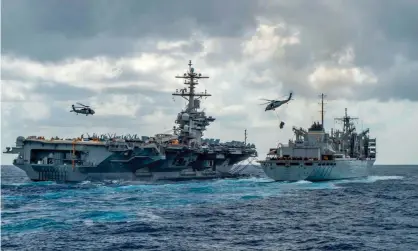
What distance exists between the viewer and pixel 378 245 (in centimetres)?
2222

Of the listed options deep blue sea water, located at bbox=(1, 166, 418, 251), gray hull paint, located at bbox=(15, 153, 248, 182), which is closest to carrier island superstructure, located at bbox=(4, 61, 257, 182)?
gray hull paint, located at bbox=(15, 153, 248, 182)

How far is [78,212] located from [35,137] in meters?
25.7

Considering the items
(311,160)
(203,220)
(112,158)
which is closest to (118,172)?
(112,158)

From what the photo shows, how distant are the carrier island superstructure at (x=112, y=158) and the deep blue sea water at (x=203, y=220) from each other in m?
6.79

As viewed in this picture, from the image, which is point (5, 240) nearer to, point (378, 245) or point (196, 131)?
point (378, 245)

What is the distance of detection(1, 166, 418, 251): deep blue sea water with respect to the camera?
22.6m

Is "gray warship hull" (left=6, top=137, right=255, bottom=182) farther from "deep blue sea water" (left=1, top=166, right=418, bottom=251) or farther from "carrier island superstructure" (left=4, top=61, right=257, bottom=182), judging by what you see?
"deep blue sea water" (left=1, top=166, right=418, bottom=251)

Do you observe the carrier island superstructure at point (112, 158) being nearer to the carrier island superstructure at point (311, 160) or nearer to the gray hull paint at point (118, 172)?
the gray hull paint at point (118, 172)

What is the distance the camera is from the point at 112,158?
53.9m

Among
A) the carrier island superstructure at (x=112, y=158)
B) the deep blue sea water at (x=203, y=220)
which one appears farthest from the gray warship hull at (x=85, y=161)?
the deep blue sea water at (x=203, y=220)

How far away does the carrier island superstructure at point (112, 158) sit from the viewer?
53000mm

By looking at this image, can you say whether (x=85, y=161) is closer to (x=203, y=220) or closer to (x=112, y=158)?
(x=112, y=158)

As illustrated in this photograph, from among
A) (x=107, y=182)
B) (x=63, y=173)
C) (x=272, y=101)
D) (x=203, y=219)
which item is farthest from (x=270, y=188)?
(x=203, y=219)

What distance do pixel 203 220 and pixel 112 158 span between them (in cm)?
2670
